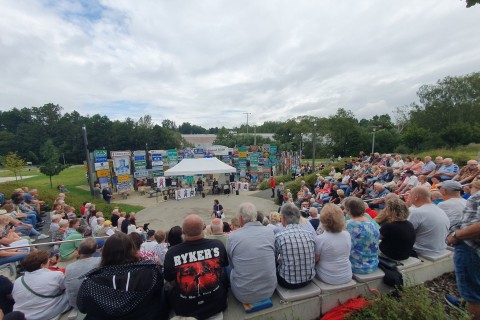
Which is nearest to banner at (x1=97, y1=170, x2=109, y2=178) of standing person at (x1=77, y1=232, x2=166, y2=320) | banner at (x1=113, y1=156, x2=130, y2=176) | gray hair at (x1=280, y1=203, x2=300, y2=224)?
banner at (x1=113, y1=156, x2=130, y2=176)

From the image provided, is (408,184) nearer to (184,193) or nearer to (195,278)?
(195,278)

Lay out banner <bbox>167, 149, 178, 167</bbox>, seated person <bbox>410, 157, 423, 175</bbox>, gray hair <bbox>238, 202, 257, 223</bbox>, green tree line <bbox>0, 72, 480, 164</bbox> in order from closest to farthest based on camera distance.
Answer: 1. gray hair <bbox>238, 202, 257, 223</bbox>
2. seated person <bbox>410, 157, 423, 175</bbox>
3. banner <bbox>167, 149, 178, 167</bbox>
4. green tree line <bbox>0, 72, 480, 164</bbox>

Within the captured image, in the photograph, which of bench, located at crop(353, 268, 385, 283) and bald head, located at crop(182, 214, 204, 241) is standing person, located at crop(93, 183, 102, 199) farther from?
bench, located at crop(353, 268, 385, 283)

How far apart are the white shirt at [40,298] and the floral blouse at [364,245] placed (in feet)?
11.4

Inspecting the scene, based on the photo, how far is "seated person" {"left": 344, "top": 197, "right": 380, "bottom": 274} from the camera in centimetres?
261

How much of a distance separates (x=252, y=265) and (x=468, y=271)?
6.21 ft

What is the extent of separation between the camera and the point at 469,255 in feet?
6.11

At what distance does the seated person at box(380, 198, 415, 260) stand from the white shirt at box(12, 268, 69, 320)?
Result: 13.1 feet

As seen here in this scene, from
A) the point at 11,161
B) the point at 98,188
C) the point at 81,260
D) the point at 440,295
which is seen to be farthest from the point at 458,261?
the point at 11,161

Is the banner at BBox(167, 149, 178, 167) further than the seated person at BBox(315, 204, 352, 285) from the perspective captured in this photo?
Yes

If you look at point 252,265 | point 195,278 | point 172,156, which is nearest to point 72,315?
point 195,278

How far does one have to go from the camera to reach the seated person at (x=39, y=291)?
2.34m

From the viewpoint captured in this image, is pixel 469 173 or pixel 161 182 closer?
pixel 469 173

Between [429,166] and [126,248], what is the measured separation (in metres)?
10.4
